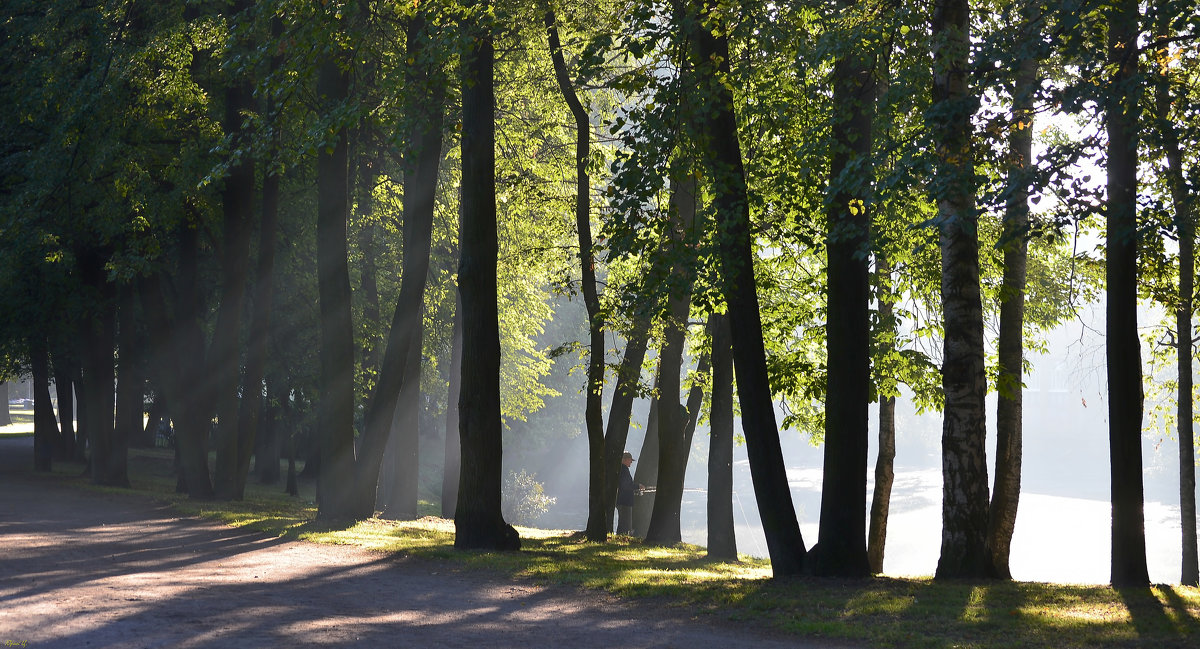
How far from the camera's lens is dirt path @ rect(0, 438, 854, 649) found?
294 inches

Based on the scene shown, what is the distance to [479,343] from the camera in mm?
13734

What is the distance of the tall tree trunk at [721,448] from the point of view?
16.8 m

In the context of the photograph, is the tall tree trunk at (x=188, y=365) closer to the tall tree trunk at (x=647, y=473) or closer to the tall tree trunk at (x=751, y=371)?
the tall tree trunk at (x=647, y=473)

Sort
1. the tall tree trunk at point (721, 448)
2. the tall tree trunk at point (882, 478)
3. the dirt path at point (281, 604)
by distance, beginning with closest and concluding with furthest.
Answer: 1. the dirt path at point (281, 604)
2. the tall tree trunk at point (882, 478)
3. the tall tree trunk at point (721, 448)

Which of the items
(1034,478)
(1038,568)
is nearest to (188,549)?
(1038,568)

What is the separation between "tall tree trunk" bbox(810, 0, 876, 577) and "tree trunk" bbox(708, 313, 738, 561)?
17.1 ft

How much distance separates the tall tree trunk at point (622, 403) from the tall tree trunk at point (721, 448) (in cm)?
131

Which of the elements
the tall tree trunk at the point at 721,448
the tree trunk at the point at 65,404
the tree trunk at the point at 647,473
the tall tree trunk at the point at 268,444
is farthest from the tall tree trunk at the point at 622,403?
the tree trunk at the point at 65,404

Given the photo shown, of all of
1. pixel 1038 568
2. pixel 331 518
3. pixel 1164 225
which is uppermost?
pixel 1164 225

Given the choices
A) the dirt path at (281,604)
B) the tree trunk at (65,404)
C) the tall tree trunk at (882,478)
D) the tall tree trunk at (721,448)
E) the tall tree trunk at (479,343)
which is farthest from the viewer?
the tree trunk at (65,404)

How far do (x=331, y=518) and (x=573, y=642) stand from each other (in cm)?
1045

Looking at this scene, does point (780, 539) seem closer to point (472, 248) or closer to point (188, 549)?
point (472, 248)

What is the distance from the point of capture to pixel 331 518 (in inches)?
680

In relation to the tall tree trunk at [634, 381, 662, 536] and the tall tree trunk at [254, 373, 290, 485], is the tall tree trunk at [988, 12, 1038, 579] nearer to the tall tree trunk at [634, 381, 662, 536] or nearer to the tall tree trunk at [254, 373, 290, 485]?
the tall tree trunk at [634, 381, 662, 536]
